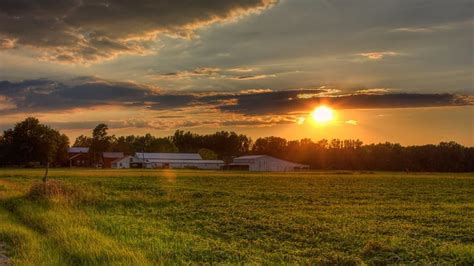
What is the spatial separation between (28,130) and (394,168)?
107630 millimetres

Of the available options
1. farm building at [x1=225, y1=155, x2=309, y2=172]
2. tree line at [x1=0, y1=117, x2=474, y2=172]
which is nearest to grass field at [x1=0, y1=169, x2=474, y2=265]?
tree line at [x1=0, y1=117, x2=474, y2=172]

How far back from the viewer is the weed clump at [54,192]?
32.3 metres

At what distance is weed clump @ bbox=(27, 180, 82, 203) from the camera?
106 ft

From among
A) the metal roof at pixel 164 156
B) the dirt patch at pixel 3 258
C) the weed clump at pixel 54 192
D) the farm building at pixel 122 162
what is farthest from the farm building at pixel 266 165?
the dirt patch at pixel 3 258

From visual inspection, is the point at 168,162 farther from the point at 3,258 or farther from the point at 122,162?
the point at 3,258

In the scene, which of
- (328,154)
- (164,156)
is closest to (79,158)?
(164,156)

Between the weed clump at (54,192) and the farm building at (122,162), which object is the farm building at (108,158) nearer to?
the farm building at (122,162)

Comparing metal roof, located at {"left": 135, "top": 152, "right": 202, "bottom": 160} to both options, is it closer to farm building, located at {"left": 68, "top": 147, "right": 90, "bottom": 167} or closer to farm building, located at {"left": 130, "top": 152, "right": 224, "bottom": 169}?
farm building, located at {"left": 130, "top": 152, "right": 224, "bottom": 169}

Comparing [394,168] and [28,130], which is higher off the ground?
[28,130]

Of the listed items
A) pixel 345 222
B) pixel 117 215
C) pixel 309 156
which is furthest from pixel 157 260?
pixel 309 156

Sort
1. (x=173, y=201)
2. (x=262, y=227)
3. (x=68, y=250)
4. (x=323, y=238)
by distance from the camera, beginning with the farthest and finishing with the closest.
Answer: (x=173, y=201) → (x=262, y=227) → (x=323, y=238) → (x=68, y=250)

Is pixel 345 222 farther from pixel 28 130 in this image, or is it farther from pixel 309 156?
pixel 309 156

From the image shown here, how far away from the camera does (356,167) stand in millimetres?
176500

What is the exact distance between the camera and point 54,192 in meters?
33.1
